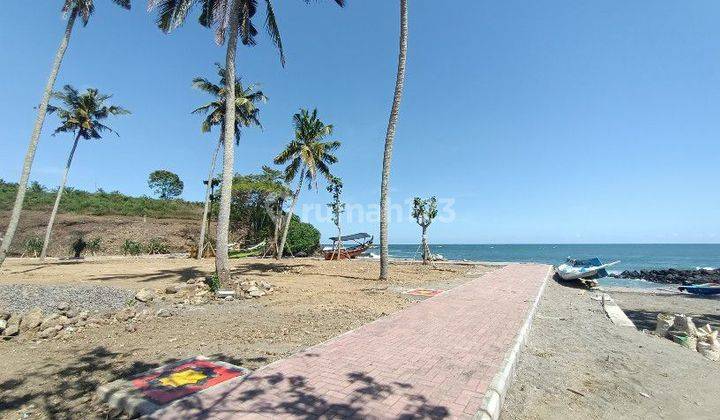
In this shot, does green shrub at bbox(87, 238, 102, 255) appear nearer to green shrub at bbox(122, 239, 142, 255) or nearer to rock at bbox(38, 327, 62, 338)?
green shrub at bbox(122, 239, 142, 255)

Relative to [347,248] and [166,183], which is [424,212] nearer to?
[347,248]

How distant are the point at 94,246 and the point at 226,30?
2738cm

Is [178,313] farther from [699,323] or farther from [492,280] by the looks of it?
[699,323]

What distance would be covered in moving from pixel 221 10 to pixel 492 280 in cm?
1607

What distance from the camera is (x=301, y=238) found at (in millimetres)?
35688

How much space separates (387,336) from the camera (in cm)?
659

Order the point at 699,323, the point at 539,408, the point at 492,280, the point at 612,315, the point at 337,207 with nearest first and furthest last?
the point at 539,408, the point at 612,315, the point at 699,323, the point at 492,280, the point at 337,207

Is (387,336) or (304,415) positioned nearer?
(304,415)

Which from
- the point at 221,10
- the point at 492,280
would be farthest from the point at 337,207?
the point at 221,10

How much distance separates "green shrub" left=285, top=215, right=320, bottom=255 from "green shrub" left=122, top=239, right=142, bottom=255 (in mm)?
13203

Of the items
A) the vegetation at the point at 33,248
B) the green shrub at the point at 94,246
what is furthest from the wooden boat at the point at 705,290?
the vegetation at the point at 33,248

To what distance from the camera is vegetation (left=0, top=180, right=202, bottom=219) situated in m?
37.4

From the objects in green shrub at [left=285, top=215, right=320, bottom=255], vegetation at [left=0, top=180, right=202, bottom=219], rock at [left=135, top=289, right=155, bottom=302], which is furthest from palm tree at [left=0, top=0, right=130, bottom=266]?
vegetation at [left=0, top=180, right=202, bottom=219]

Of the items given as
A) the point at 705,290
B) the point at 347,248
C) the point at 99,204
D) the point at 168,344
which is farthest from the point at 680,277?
the point at 99,204
